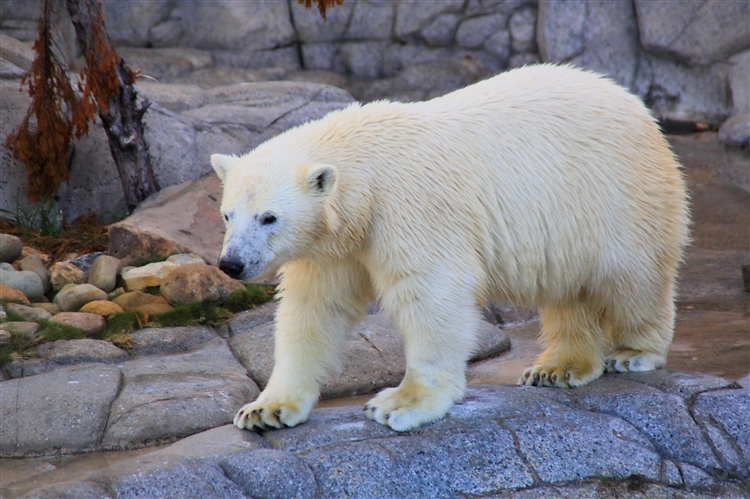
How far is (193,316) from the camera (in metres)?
5.64

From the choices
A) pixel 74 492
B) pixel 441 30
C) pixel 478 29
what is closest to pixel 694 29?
pixel 478 29

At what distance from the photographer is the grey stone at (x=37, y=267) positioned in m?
6.12

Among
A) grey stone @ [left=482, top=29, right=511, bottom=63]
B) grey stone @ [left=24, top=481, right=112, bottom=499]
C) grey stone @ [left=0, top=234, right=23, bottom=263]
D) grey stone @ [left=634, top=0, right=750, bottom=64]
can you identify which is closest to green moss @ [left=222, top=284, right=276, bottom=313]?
grey stone @ [left=0, top=234, right=23, bottom=263]

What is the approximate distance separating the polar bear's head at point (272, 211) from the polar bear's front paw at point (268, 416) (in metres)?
0.59

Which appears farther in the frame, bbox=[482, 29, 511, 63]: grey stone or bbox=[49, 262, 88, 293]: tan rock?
bbox=[482, 29, 511, 63]: grey stone

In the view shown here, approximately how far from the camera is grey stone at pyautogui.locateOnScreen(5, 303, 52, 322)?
17.7 ft

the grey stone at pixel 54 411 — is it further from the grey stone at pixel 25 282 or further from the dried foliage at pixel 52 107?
the dried foliage at pixel 52 107

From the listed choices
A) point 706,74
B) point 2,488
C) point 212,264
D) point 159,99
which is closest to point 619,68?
point 706,74

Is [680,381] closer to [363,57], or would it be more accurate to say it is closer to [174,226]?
[174,226]

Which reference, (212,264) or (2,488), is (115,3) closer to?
(212,264)

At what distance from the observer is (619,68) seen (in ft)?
37.1

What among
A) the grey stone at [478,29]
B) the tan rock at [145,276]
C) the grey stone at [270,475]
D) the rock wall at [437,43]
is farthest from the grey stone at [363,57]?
the grey stone at [270,475]

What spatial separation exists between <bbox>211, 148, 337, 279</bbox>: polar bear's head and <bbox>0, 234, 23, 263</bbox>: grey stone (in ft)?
11.4

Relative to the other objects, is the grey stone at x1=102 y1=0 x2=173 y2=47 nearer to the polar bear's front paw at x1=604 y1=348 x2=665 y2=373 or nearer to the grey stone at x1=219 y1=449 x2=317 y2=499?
the polar bear's front paw at x1=604 y1=348 x2=665 y2=373
